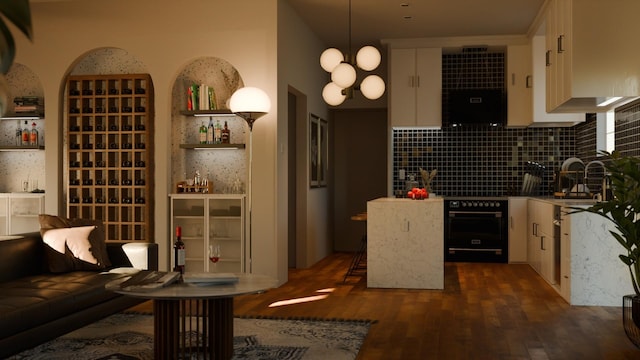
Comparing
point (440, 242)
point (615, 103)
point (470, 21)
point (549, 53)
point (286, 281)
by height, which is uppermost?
point (470, 21)

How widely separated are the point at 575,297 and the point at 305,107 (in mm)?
4003

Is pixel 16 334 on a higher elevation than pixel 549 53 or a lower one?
lower

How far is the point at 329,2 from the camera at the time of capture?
7.25m

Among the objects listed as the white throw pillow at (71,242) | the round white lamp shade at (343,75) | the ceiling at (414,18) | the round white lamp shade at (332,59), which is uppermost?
the ceiling at (414,18)

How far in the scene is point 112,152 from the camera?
7176 millimetres

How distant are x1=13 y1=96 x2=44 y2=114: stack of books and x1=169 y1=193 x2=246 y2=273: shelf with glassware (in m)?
1.89

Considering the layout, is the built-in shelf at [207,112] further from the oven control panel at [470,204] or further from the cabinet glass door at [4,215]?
the oven control panel at [470,204]

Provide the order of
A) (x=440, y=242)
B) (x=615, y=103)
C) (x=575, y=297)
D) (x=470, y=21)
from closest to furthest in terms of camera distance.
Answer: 1. (x=575, y=297)
2. (x=615, y=103)
3. (x=440, y=242)
4. (x=470, y=21)

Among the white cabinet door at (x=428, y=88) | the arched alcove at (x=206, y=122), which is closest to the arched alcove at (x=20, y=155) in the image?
the arched alcove at (x=206, y=122)

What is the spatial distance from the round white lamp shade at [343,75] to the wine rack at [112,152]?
7.68 ft

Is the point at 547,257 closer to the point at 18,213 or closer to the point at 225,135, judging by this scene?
the point at 225,135

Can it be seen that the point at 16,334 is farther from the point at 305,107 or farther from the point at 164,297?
the point at 305,107

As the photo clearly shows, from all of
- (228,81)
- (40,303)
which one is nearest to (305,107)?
(228,81)

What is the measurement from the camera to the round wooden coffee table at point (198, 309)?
136 inches
